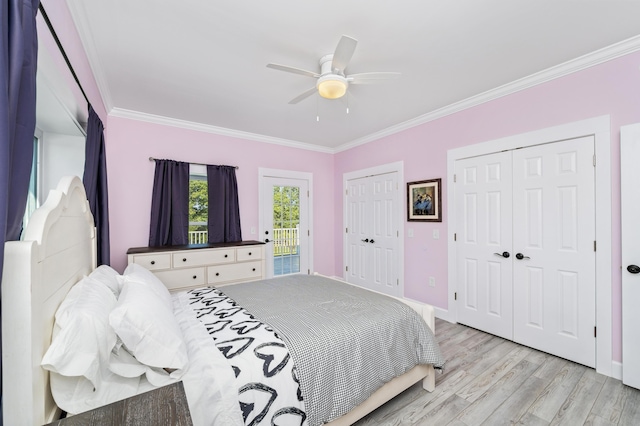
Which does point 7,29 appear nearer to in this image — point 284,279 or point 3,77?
point 3,77

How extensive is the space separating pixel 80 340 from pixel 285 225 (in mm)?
3613

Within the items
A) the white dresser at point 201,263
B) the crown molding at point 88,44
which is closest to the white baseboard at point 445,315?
the white dresser at point 201,263

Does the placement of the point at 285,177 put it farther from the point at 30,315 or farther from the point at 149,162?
the point at 30,315

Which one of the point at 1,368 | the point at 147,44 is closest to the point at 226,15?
the point at 147,44

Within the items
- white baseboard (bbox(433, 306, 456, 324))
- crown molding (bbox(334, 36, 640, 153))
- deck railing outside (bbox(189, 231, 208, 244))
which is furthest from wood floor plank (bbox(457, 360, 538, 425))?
deck railing outside (bbox(189, 231, 208, 244))

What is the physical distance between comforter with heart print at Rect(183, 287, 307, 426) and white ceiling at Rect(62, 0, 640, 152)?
1963mm

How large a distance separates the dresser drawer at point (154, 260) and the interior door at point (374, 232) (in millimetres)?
2853

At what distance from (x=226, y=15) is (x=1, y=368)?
6.55 ft

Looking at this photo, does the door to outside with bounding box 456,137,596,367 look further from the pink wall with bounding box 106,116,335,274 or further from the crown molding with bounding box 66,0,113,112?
the crown molding with bounding box 66,0,113,112

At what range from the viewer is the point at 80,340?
977 mm

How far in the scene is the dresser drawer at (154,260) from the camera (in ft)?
9.64

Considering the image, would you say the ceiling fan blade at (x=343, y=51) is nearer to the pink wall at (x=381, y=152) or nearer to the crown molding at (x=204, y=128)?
the pink wall at (x=381, y=152)

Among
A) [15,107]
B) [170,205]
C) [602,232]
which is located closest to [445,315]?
[602,232]

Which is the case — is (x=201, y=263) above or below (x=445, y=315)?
above
